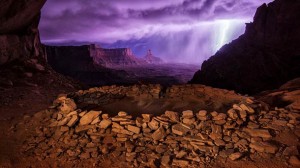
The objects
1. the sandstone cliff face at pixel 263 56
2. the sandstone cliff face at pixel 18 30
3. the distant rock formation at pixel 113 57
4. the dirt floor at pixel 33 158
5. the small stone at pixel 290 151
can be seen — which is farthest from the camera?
the distant rock formation at pixel 113 57

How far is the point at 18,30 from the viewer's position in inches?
887

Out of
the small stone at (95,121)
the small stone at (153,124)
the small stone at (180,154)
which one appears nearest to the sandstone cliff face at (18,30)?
the small stone at (95,121)

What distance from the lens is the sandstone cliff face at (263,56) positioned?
47125mm

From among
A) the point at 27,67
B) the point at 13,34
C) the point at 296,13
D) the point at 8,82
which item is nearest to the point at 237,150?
the point at 8,82

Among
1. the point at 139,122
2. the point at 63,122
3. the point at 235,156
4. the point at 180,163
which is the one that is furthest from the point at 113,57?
the point at 235,156

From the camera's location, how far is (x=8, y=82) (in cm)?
1672

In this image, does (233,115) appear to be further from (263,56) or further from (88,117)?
(263,56)

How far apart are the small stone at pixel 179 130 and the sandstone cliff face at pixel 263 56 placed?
4102 centimetres

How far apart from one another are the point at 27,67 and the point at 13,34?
129 inches

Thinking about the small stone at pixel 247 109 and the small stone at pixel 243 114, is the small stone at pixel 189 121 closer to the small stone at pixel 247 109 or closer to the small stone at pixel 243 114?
the small stone at pixel 243 114

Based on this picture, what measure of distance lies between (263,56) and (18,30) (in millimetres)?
47352

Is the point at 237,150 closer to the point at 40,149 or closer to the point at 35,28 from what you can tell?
the point at 40,149

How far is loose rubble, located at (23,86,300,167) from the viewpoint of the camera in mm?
5586

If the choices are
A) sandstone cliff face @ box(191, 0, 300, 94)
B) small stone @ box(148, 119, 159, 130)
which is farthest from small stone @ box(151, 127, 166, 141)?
sandstone cliff face @ box(191, 0, 300, 94)
